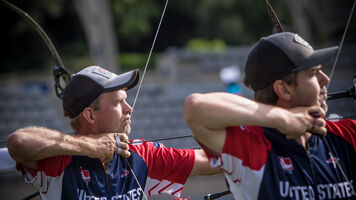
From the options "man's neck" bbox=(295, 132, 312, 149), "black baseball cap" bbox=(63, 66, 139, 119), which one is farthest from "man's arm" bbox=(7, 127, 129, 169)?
"man's neck" bbox=(295, 132, 312, 149)

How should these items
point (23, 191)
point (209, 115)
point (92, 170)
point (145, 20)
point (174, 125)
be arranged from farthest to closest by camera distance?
point (145, 20) → point (174, 125) → point (23, 191) → point (92, 170) → point (209, 115)

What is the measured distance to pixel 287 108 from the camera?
6.68 ft

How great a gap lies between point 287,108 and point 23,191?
7.67 meters

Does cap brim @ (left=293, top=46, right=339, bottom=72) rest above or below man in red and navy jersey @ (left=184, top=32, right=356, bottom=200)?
above

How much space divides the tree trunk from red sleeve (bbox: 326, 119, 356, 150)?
11521mm

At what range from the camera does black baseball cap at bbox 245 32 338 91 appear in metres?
1.94

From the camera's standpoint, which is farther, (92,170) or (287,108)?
(92,170)

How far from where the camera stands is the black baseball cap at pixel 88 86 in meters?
2.49

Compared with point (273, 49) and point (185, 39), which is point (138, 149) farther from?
point (185, 39)

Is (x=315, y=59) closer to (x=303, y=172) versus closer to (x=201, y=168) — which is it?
(x=303, y=172)

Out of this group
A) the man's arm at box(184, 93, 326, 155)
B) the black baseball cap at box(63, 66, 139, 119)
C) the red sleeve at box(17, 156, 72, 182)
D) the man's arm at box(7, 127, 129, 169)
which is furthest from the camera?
the black baseball cap at box(63, 66, 139, 119)

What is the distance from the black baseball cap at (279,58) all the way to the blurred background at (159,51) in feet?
4.30

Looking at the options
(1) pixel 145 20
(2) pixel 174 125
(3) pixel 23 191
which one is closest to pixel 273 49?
(3) pixel 23 191

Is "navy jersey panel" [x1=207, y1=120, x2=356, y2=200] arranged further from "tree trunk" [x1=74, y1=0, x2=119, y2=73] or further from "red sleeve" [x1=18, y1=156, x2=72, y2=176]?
"tree trunk" [x1=74, y1=0, x2=119, y2=73]
